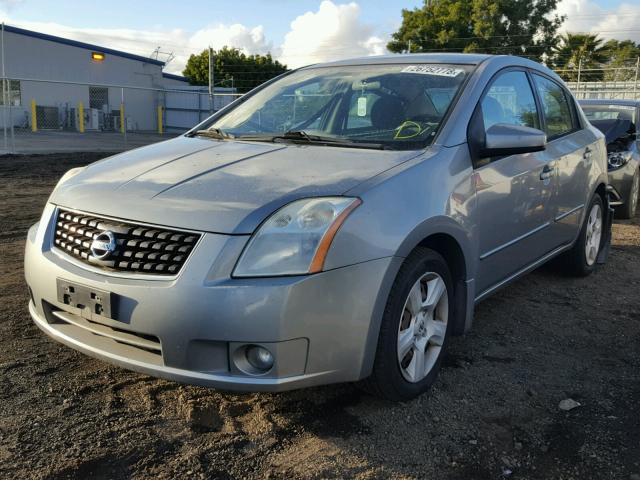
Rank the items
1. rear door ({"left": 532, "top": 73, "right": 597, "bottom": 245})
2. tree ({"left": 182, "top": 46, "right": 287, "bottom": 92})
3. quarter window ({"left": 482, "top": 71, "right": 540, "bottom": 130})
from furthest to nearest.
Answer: tree ({"left": 182, "top": 46, "right": 287, "bottom": 92})
rear door ({"left": 532, "top": 73, "right": 597, "bottom": 245})
quarter window ({"left": 482, "top": 71, "right": 540, "bottom": 130})

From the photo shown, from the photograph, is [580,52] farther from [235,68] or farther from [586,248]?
[586,248]

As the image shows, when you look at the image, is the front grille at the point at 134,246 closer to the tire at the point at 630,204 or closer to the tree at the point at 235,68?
the tire at the point at 630,204

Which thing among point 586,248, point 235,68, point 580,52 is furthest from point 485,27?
point 586,248

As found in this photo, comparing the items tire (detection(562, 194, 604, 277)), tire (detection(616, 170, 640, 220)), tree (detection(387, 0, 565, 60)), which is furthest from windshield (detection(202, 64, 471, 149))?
tree (detection(387, 0, 565, 60))

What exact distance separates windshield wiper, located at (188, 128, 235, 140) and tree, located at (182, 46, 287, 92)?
4883cm

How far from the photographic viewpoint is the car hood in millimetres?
2527

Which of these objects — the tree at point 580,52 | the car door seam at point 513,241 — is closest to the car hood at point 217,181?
the car door seam at point 513,241

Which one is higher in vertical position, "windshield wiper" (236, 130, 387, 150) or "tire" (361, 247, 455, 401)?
"windshield wiper" (236, 130, 387, 150)

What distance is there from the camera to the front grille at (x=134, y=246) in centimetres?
246

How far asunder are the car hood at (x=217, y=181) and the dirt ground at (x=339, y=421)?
0.92m

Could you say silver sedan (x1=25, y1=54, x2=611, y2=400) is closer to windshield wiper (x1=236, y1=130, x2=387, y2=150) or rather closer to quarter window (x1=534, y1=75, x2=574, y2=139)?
windshield wiper (x1=236, y1=130, x2=387, y2=150)

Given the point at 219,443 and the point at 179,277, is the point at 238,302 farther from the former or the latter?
the point at 219,443

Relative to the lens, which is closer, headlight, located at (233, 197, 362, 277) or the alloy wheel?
headlight, located at (233, 197, 362, 277)

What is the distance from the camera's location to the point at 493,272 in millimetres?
3619
